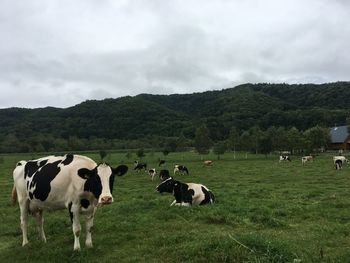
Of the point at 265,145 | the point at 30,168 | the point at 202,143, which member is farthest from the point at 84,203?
the point at 265,145

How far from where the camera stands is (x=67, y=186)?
10.3 meters

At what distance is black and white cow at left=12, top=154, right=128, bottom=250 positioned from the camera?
9883 mm

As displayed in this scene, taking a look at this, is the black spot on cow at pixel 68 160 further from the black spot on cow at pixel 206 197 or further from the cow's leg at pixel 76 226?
the black spot on cow at pixel 206 197

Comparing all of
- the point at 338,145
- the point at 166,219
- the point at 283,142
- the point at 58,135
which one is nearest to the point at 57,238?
the point at 166,219

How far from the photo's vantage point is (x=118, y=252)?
9.64 meters

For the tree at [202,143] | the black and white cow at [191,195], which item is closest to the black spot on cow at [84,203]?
the black and white cow at [191,195]

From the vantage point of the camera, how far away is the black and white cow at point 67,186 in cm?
988

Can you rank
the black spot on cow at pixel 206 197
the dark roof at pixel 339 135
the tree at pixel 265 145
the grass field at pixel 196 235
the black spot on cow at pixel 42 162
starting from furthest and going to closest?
the dark roof at pixel 339 135
the tree at pixel 265 145
the black spot on cow at pixel 206 197
the black spot on cow at pixel 42 162
the grass field at pixel 196 235

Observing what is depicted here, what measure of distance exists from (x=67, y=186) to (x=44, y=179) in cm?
78

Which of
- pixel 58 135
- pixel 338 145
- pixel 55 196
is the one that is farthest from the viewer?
pixel 58 135

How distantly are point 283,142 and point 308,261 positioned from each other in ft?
293

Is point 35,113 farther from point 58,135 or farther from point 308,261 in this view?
point 308,261

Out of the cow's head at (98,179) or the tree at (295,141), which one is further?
the tree at (295,141)

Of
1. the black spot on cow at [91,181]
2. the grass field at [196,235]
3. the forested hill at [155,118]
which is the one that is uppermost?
the forested hill at [155,118]
